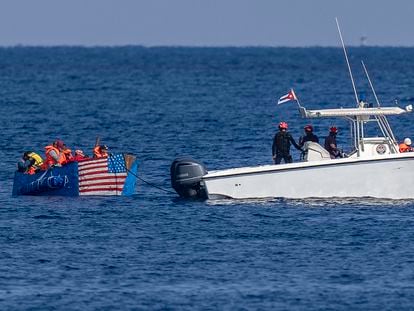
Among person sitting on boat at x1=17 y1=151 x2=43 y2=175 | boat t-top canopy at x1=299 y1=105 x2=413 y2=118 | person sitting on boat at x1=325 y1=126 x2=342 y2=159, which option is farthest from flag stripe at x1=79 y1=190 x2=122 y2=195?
person sitting on boat at x1=325 y1=126 x2=342 y2=159

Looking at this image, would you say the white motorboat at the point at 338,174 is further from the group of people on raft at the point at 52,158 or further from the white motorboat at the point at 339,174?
the group of people on raft at the point at 52,158

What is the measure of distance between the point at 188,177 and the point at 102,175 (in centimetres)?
285

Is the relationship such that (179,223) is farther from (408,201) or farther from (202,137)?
(202,137)

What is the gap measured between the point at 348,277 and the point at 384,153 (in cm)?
885

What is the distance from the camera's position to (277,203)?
40469mm

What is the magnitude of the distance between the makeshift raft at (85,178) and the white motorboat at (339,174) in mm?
2754

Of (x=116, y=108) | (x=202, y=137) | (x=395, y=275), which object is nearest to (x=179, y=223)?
(x=395, y=275)

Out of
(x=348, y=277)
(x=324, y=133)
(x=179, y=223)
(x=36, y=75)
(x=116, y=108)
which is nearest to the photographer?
(x=348, y=277)

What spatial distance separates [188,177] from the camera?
41.0 meters

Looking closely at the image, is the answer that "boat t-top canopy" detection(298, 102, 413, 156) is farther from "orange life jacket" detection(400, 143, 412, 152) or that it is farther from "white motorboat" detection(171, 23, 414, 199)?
"orange life jacket" detection(400, 143, 412, 152)

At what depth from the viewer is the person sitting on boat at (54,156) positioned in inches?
1674

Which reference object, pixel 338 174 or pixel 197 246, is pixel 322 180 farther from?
pixel 197 246

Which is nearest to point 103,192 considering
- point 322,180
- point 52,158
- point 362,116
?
point 52,158

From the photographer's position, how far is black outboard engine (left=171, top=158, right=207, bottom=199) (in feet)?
134
